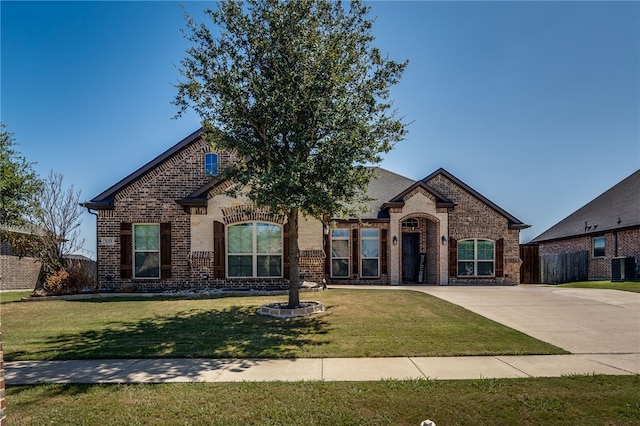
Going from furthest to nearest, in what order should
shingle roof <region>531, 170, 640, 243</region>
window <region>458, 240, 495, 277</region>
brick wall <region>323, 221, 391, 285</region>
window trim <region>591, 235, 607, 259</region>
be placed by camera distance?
window trim <region>591, 235, 607, 259</region>
shingle roof <region>531, 170, 640, 243</region>
window <region>458, 240, 495, 277</region>
brick wall <region>323, 221, 391, 285</region>

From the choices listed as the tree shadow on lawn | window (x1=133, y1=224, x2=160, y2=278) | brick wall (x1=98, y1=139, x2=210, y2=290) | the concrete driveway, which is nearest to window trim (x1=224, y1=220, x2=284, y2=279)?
brick wall (x1=98, y1=139, x2=210, y2=290)

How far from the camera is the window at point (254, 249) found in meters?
15.9

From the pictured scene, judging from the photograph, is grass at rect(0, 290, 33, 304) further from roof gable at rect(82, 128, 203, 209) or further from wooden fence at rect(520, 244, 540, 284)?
wooden fence at rect(520, 244, 540, 284)

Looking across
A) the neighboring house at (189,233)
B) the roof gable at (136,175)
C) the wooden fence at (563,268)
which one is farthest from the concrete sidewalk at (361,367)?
the wooden fence at (563,268)

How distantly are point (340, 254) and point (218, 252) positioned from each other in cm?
582

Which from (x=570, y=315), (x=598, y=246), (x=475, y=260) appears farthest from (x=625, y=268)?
Answer: (x=570, y=315)

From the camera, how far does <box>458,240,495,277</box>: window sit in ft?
63.9

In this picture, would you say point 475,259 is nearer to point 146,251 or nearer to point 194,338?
point 146,251

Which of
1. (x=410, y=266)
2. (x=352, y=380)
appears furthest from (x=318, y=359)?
(x=410, y=266)

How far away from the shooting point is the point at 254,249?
1590 cm

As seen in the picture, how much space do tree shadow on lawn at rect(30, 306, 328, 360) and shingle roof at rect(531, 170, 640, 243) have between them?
19623 mm

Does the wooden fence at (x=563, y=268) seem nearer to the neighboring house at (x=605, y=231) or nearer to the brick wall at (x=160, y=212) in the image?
the neighboring house at (x=605, y=231)

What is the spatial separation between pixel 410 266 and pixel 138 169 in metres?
13.4

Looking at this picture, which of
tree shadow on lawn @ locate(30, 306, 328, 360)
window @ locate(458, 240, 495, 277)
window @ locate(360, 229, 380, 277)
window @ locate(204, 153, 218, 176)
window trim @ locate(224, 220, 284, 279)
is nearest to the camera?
tree shadow on lawn @ locate(30, 306, 328, 360)
